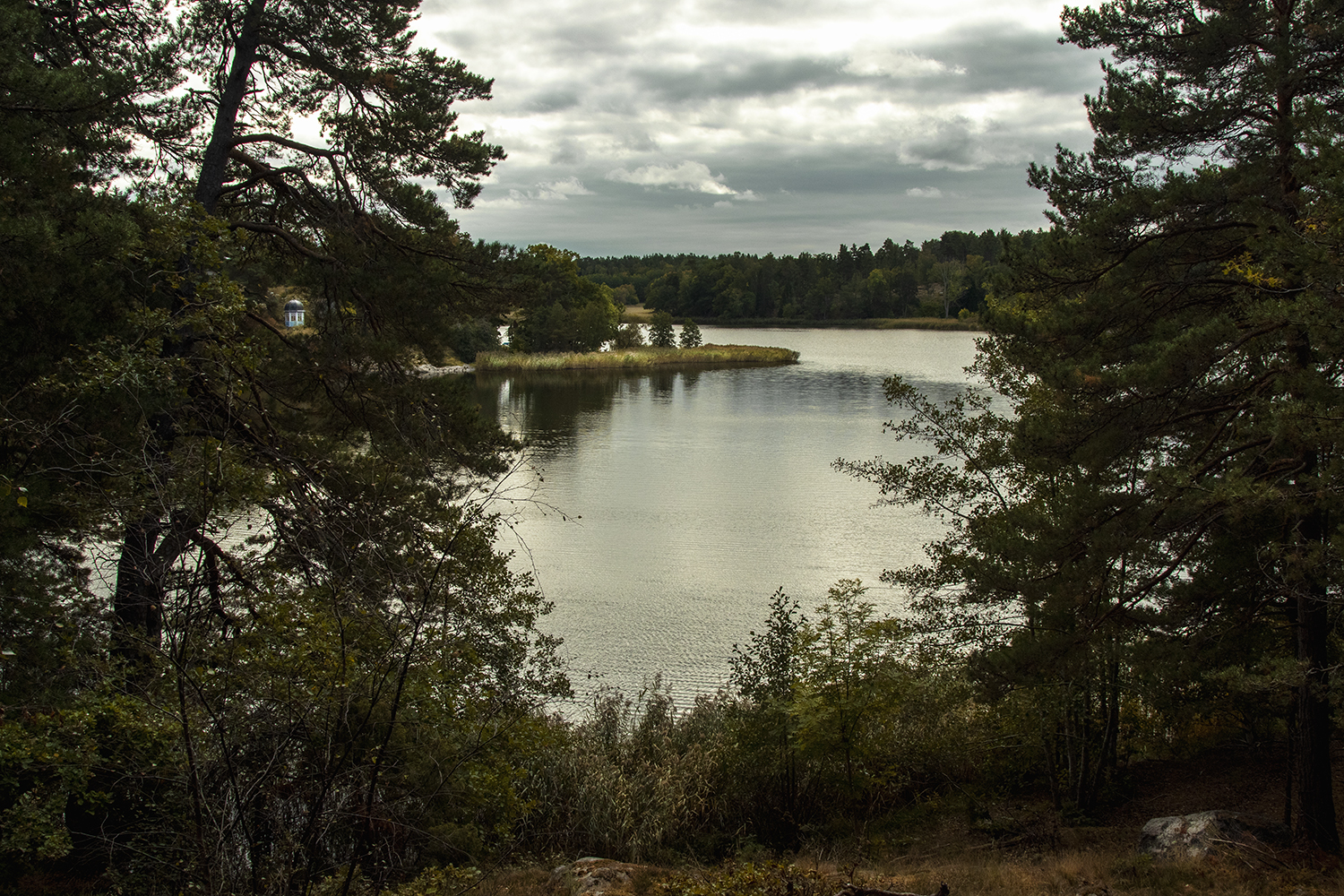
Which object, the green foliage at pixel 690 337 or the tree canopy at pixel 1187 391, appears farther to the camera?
the green foliage at pixel 690 337

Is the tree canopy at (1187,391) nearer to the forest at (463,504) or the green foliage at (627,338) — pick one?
the forest at (463,504)

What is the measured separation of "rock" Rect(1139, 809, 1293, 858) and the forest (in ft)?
0.65

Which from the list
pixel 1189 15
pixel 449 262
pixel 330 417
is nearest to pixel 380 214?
pixel 449 262

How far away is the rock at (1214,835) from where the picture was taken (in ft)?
23.0

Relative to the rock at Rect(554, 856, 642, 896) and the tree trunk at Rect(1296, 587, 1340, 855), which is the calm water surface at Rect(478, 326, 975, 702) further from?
the tree trunk at Rect(1296, 587, 1340, 855)

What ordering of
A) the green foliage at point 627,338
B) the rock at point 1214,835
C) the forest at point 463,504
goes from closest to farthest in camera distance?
1. the forest at point 463,504
2. the rock at point 1214,835
3. the green foliage at point 627,338

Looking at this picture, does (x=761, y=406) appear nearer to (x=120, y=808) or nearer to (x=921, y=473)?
(x=921, y=473)

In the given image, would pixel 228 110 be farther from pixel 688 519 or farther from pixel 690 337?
pixel 690 337

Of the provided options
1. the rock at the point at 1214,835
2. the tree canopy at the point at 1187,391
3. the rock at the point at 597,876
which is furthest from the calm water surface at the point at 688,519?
the rock at the point at 1214,835

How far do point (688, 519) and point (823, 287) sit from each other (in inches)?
3524

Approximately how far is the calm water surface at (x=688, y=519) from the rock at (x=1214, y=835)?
5592 mm

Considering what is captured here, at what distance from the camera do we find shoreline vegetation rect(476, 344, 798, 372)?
53719mm

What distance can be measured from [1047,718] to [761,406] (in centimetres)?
2946

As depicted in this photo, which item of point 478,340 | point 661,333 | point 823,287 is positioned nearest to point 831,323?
point 823,287
